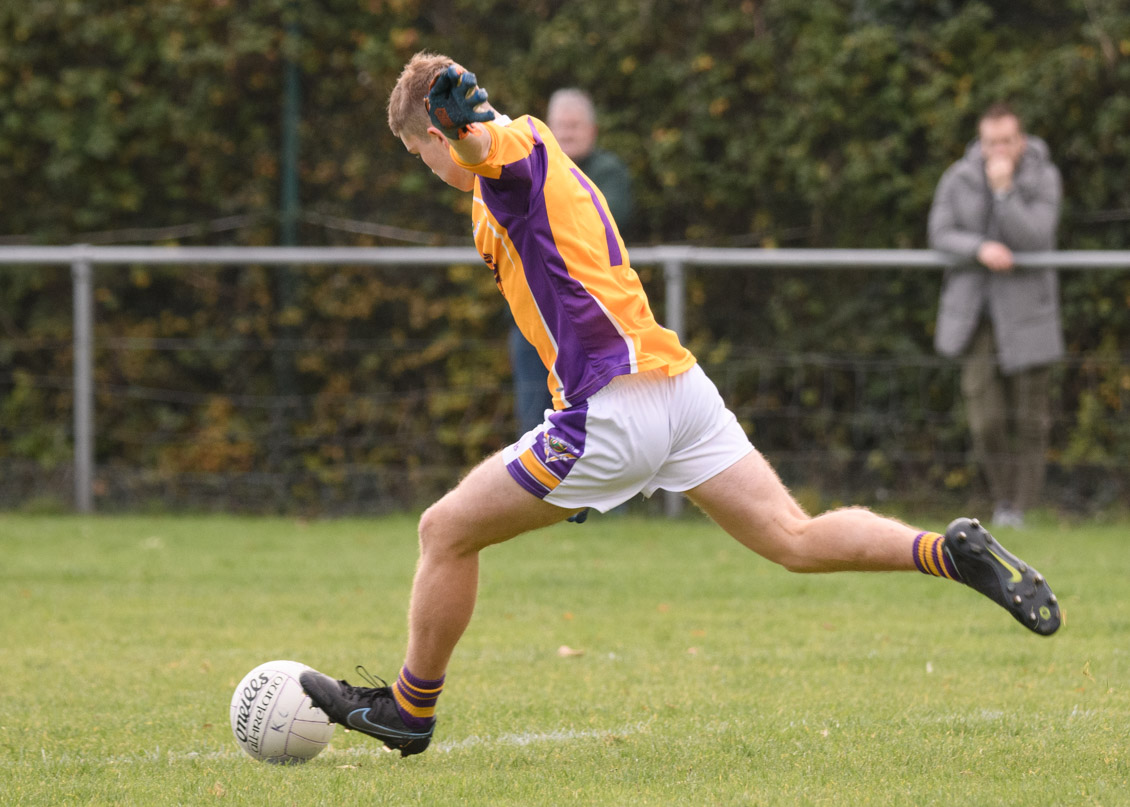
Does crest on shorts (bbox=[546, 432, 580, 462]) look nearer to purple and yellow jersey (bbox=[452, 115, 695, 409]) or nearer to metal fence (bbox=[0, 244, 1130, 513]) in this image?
purple and yellow jersey (bbox=[452, 115, 695, 409])

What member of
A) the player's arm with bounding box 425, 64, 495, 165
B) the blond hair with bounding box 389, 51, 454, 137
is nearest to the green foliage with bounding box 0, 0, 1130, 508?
the blond hair with bounding box 389, 51, 454, 137

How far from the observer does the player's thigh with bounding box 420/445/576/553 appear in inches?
166

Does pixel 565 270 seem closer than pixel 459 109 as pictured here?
No

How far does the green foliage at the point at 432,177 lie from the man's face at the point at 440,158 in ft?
20.3

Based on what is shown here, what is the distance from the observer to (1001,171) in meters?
9.01

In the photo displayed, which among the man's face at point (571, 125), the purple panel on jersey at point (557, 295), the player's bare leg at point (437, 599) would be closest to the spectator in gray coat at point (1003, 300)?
the man's face at point (571, 125)

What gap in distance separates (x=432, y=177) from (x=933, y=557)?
805cm

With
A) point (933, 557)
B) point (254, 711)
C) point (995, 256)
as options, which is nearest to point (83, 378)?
point (995, 256)

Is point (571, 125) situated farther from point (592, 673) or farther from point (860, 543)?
point (860, 543)

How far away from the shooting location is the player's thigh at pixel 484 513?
423cm

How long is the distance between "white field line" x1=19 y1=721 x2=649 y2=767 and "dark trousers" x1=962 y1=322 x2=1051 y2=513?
528 centimetres

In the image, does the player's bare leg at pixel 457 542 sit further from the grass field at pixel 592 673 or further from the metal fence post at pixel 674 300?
the metal fence post at pixel 674 300

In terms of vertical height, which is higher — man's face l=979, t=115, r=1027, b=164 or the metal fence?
man's face l=979, t=115, r=1027, b=164

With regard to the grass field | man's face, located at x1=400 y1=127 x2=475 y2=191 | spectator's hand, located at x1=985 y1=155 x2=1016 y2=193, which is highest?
spectator's hand, located at x1=985 y1=155 x2=1016 y2=193
